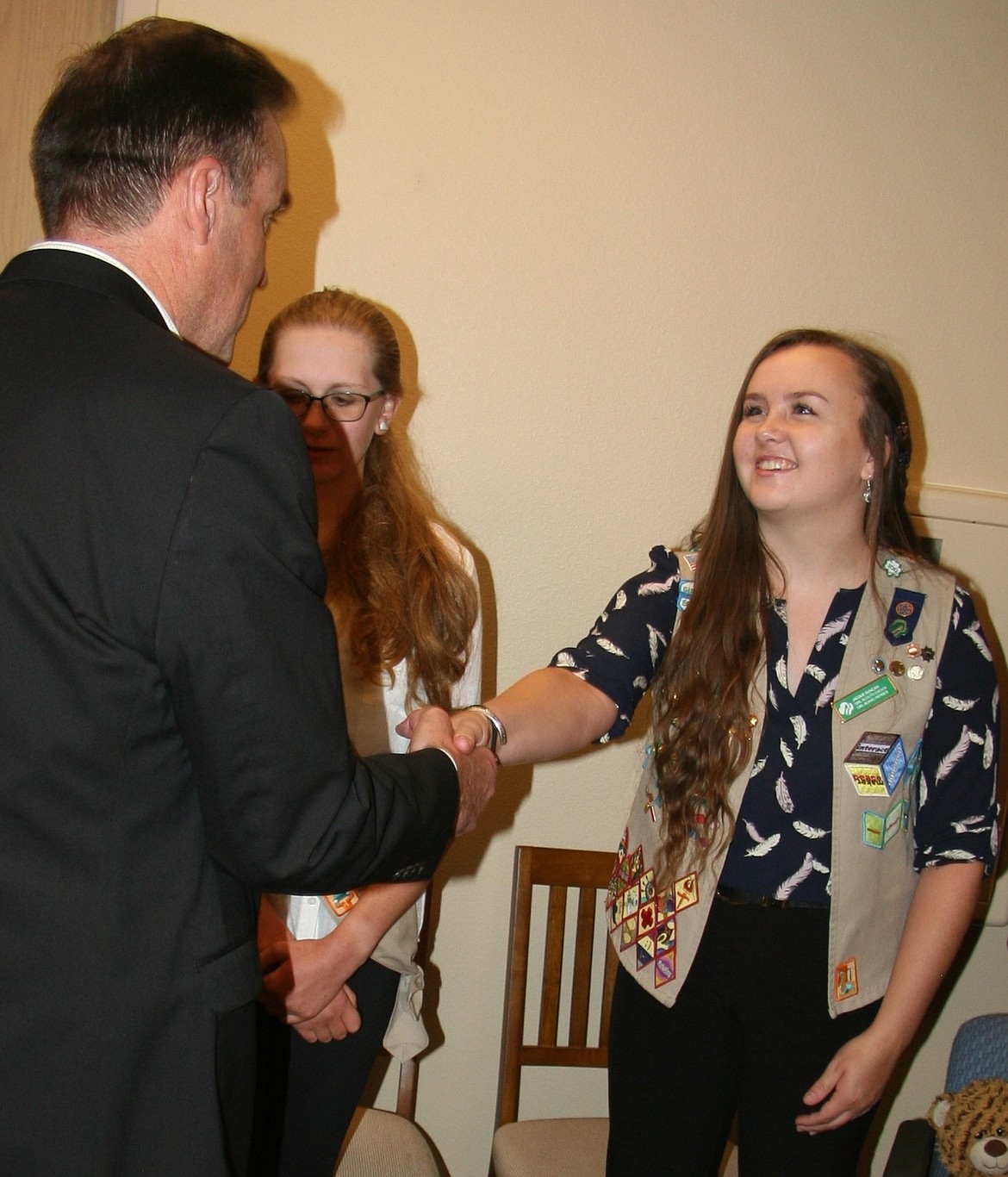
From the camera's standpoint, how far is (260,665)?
1021 mm

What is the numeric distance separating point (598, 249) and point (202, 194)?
1.55 metres

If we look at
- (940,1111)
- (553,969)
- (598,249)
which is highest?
(598,249)

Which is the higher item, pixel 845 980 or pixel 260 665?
pixel 260 665

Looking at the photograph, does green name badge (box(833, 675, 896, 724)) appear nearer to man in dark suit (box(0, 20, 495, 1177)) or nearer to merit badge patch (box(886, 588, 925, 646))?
merit badge patch (box(886, 588, 925, 646))

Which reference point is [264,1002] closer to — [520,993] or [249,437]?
[520,993]

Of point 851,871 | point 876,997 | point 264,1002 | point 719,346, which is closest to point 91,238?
point 264,1002

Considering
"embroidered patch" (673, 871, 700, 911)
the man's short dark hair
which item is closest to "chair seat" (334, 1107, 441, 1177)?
"embroidered patch" (673, 871, 700, 911)

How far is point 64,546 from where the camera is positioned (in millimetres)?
977

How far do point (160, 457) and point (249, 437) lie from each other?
84mm

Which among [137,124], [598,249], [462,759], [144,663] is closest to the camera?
[144,663]

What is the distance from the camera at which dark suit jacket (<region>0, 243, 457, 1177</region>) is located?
981mm

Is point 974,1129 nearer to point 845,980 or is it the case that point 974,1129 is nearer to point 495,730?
point 845,980

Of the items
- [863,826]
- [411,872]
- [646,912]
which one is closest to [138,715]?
[411,872]

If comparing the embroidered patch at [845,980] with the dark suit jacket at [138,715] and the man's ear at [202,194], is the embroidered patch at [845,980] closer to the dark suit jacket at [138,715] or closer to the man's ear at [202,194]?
the dark suit jacket at [138,715]
